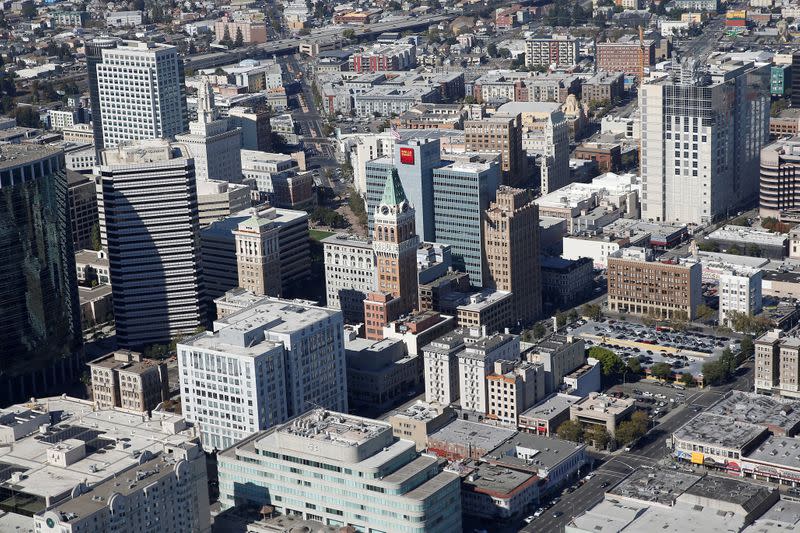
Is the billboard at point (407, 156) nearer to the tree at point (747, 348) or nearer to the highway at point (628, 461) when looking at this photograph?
the tree at point (747, 348)

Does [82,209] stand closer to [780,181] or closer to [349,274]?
[349,274]

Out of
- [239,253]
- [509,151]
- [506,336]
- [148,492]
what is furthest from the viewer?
[509,151]

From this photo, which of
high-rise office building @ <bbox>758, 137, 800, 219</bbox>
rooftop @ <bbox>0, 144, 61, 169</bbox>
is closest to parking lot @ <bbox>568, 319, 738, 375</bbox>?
high-rise office building @ <bbox>758, 137, 800, 219</bbox>

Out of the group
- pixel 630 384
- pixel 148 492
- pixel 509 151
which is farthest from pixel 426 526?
pixel 509 151

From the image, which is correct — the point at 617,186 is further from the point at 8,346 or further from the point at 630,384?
the point at 8,346

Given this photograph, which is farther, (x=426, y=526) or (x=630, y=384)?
(x=630, y=384)

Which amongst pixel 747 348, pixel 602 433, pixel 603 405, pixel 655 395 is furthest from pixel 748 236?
pixel 602 433

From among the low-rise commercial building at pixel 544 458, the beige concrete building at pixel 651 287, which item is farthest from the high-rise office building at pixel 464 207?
the low-rise commercial building at pixel 544 458
